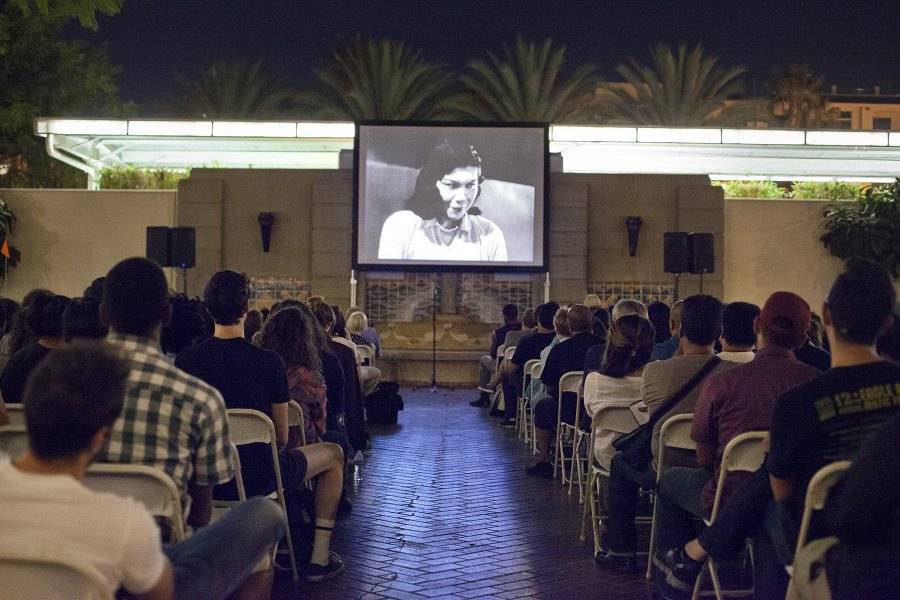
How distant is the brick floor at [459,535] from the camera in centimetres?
465

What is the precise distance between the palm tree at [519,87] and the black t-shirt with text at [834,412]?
76.2 feet

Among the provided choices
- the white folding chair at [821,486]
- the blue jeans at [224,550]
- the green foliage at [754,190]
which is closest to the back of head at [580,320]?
the white folding chair at [821,486]

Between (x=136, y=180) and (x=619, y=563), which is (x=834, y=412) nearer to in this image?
(x=619, y=563)

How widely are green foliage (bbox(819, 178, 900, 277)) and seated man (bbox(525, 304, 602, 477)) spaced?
1082cm

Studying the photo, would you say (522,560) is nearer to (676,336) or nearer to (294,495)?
(294,495)

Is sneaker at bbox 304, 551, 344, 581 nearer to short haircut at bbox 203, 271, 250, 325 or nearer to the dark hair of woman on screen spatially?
short haircut at bbox 203, 271, 250, 325

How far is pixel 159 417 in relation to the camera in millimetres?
3066

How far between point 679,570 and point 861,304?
5.36ft

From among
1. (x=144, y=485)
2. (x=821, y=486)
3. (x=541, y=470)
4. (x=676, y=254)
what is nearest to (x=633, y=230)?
(x=676, y=254)

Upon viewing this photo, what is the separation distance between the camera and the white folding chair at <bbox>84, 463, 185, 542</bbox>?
286 centimetres

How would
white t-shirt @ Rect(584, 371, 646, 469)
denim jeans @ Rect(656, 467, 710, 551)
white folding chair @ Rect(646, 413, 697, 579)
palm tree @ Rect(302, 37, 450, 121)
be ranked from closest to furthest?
denim jeans @ Rect(656, 467, 710, 551) < white folding chair @ Rect(646, 413, 697, 579) < white t-shirt @ Rect(584, 371, 646, 469) < palm tree @ Rect(302, 37, 450, 121)

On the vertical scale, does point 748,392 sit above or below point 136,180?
below

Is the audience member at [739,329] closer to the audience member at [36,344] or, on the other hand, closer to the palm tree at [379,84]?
the audience member at [36,344]

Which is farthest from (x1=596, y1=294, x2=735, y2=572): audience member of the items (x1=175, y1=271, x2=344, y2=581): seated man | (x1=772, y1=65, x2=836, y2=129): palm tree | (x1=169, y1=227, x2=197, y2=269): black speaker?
(x1=772, y1=65, x2=836, y2=129): palm tree
